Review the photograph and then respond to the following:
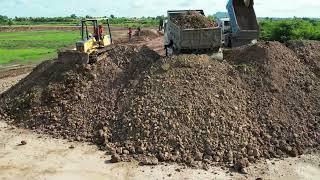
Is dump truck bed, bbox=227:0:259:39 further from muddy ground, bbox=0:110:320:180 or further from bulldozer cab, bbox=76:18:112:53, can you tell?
muddy ground, bbox=0:110:320:180

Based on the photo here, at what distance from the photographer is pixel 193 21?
16.5m

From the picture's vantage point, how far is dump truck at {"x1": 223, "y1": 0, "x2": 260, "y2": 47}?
65.7 ft

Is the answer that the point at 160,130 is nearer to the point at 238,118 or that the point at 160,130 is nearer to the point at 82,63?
the point at 238,118

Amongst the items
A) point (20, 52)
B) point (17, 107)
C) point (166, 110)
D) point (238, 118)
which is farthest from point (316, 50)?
point (20, 52)

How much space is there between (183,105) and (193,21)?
14.6 ft

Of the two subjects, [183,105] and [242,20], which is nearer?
[183,105]

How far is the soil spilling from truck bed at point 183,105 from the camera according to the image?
40.1ft

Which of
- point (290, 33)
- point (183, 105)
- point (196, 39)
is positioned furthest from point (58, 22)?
point (183, 105)

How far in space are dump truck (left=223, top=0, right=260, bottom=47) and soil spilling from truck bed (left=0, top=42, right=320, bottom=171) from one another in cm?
384

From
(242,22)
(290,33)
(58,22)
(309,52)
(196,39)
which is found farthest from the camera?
(58,22)

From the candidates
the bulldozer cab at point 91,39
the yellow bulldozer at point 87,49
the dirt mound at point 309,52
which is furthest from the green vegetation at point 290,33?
the yellow bulldozer at point 87,49

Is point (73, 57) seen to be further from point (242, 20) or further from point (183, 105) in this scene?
point (242, 20)

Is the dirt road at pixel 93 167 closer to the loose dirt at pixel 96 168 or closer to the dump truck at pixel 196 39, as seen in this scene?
the loose dirt at pixel 96 168

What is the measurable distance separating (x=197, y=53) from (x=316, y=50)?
4328 millimetres
